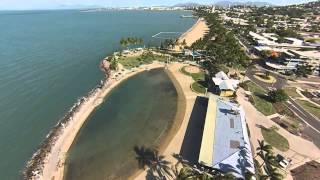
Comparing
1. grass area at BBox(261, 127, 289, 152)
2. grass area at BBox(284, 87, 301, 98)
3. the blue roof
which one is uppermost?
the blue roof

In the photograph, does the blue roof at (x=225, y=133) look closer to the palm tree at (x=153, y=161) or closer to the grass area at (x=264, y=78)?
the palm tree at (x=153, y=161)

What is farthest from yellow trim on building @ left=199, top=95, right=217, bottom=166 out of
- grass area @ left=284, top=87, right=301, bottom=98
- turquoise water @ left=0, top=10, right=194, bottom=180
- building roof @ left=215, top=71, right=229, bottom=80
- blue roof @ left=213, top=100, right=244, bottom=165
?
turquoise water @ left=0, top=10, right=194, bottom=180

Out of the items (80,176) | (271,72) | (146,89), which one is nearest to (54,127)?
(80,176)

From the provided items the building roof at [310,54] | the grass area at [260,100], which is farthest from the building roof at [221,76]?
the building roof at [310,54]

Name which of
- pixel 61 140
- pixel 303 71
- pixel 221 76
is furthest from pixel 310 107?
pixel 61 140

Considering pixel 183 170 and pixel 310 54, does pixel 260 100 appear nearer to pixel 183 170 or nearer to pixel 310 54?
pixel 183 170

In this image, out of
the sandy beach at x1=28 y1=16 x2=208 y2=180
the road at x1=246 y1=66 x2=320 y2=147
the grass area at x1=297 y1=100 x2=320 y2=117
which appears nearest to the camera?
the sandy beach at x1=28 y1=16 x2=208 y2=180

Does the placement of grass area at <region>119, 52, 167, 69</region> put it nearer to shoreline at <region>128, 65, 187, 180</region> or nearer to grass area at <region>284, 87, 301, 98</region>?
shoreline at <region>128, 65, 187, 180</region>
